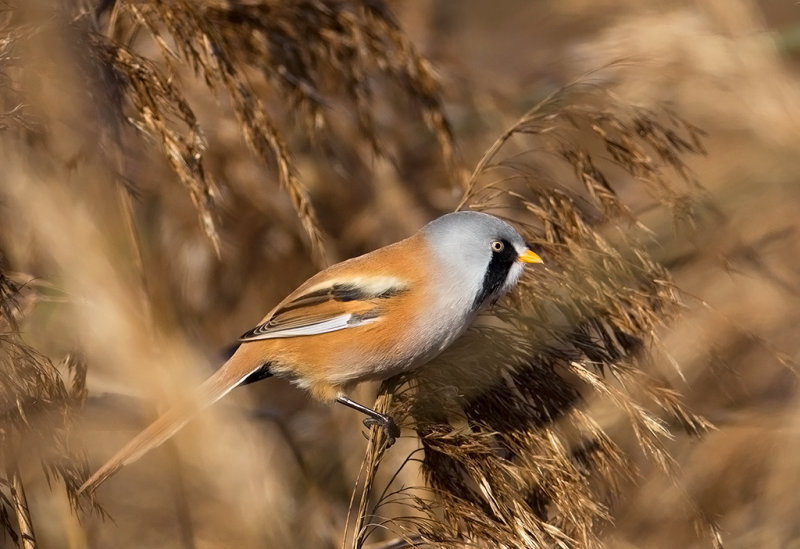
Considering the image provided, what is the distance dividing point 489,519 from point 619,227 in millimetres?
1144

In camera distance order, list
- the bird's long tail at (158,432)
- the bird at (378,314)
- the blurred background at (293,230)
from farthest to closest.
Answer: the bird at (378,314) → the bird's long tail at (158,432) → the blurred background at (293,230)

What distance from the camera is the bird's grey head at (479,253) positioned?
3.56 metres

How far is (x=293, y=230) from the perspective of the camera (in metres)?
5.41

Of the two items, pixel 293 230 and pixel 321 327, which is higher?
pixel 321 327

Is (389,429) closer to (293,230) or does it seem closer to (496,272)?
(496,272)

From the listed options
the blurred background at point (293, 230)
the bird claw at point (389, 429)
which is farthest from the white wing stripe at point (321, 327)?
the bird claw at point (389, 429)

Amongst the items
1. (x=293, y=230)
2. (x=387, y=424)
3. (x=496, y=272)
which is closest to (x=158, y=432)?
(x=387, y=424)

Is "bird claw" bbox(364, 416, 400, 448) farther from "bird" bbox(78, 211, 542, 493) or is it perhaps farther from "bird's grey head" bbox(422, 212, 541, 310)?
"bird's grey head" bbox(422, 212, 541, 310)

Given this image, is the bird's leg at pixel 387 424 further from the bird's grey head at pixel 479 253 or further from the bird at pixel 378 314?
the bird's grey head at pixel 479 253

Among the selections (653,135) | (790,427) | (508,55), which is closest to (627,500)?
(790,427)

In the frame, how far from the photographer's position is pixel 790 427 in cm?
365

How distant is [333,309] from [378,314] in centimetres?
20

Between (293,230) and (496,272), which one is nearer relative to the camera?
(496,272)

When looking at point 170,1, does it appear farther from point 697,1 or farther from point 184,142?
point 697,1
